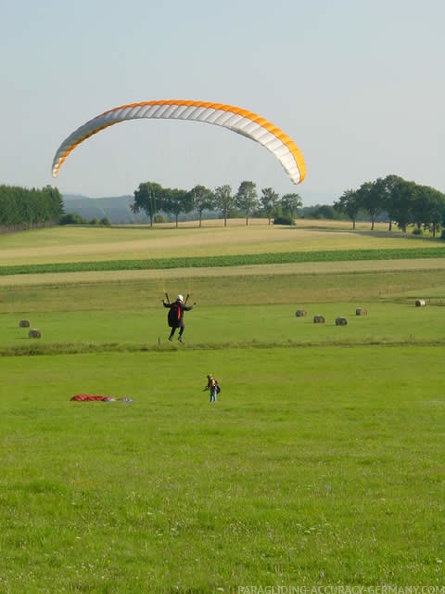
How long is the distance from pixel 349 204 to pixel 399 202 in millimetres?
16076

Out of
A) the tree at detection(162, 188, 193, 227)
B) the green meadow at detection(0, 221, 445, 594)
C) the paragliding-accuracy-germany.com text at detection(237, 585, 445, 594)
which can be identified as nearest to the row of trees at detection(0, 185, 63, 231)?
the tree at detection(162, 188, 193, 227)

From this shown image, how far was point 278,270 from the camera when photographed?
294 feet

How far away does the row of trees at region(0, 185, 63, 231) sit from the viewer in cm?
16550

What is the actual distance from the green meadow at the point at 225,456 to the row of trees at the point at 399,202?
125242mm

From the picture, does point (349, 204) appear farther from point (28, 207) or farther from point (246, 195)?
point (246, 195)

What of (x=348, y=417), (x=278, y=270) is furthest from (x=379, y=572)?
(x=278, y=270)

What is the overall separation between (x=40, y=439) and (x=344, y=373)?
1535 centimetres

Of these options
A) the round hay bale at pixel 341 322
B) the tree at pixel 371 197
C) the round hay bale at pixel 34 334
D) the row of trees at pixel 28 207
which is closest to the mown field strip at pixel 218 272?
the round hay bale at pixel 341 322

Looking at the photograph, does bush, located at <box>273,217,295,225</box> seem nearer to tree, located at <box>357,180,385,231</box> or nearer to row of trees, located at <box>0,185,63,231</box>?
tree, located at <box>357,180,385,231</box>

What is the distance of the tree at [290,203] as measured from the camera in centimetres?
17862

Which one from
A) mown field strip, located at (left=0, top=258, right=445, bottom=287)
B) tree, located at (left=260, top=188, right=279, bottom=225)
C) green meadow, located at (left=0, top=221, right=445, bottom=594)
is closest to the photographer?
green meadow, located at (left=0, top=221, right=445, bottom=594)

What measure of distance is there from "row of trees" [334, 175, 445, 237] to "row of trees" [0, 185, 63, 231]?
58.3m

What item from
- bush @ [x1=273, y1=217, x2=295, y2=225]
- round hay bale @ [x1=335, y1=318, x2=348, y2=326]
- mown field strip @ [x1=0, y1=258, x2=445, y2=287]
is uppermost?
bush @ [x1=273, y1=217, x2=295, y2=225]

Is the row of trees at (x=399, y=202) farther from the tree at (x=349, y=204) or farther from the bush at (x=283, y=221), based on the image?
the bush at (x=283, y=221)
